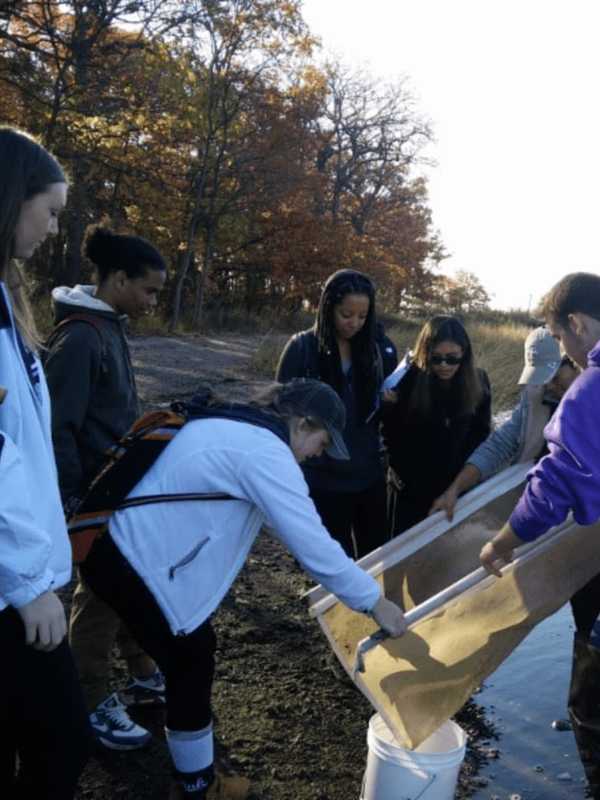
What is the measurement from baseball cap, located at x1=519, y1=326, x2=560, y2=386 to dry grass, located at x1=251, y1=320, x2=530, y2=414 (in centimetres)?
835

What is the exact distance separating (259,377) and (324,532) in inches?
441

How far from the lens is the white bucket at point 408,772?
2646mm

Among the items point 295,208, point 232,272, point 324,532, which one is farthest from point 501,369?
point 232,272

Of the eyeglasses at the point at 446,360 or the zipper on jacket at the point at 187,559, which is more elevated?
the eyeglasses at the point at 446,360

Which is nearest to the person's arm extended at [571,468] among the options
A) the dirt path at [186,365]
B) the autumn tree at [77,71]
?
the dirt path at [186,365]

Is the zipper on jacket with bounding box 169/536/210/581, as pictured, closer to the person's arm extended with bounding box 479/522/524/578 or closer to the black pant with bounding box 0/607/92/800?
the black pant with bounding box 0/607/92/800

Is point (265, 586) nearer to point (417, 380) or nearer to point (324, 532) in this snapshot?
point (417, 380)

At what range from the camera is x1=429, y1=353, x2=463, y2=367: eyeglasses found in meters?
4.04

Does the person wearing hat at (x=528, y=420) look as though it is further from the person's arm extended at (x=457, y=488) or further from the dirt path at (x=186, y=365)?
the dirt path at (x=186, y=365)

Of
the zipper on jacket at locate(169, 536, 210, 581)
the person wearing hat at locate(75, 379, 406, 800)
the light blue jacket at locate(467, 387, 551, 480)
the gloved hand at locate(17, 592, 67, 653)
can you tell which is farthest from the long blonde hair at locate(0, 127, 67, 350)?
the light blue jacket at locate(467, 387, 551, 480)

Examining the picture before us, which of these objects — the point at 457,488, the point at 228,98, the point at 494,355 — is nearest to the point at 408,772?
the point at 457,488

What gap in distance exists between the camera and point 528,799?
336 cm

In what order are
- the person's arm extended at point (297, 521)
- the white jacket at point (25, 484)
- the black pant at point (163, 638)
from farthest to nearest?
1. the black pant at point (163, 638)
2. the person's arm extended at point (297, 521)
3. the white jacket at point (25, 484)

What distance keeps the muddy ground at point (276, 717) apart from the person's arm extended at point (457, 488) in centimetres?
100
